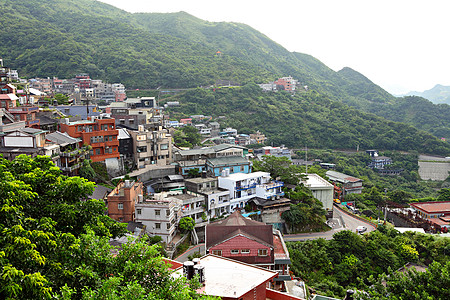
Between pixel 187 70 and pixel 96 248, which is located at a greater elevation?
pixel 187 70

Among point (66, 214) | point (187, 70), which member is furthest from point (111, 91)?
point (66, 214)

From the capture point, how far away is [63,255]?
353 inches

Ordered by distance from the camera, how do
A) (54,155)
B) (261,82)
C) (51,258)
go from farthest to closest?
(261,82) < (54,155) < (51,258)

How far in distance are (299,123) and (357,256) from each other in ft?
168

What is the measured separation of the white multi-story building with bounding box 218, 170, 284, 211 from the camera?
30109 mm

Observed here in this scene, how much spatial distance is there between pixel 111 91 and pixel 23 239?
64.1m

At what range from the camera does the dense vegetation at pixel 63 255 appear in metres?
7.57

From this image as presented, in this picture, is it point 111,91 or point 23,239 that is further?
point 111,91

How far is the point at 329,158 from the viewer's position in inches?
2589

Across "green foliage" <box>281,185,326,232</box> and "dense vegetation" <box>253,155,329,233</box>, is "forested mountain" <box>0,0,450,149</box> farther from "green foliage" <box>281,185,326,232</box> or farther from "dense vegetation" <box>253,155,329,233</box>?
"green foliage" <box>281,185,326,232</box>

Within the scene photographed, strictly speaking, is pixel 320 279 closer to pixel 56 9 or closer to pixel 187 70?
pixel 187 70

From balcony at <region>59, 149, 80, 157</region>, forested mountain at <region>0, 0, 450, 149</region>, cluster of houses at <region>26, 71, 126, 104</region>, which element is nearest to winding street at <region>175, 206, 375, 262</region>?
balcony at <region>59, 149, 80, 157</region>


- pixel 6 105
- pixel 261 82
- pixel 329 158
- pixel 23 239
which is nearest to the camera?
pixel 23 239

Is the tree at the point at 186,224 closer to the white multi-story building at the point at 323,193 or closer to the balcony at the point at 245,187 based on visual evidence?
the balcony at the point at 245,187
